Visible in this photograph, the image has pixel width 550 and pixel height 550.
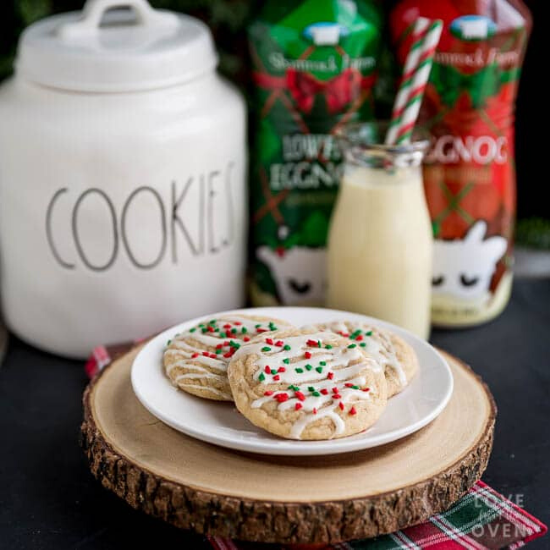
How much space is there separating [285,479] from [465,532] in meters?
0.18

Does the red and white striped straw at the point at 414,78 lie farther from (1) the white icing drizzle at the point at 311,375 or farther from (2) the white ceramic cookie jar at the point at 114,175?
(1) the white icing drizzle at the point at 311,375

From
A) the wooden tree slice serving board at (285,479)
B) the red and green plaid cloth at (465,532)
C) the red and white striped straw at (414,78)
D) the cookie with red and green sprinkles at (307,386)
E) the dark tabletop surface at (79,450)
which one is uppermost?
the red and white striped straw at (414,78)

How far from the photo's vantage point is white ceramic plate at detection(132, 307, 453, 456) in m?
0.79

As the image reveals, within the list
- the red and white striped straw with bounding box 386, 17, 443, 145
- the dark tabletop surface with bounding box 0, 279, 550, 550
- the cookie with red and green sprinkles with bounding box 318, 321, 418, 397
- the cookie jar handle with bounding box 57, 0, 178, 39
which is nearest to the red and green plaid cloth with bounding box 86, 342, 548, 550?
the dark tabletop surface with bounding box 0, 279, 550, 550

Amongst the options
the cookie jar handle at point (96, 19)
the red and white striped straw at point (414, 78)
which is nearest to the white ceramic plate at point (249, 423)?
the red and white striped straw at point (414, 78)

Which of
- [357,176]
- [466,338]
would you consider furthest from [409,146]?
[466,338]

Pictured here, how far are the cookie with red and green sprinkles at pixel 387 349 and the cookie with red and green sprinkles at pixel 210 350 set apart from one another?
0.23ft

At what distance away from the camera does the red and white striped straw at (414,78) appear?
1.06m

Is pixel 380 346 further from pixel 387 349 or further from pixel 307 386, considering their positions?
pixel 307 386

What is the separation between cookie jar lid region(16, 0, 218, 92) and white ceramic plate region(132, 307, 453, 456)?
32 centimetres

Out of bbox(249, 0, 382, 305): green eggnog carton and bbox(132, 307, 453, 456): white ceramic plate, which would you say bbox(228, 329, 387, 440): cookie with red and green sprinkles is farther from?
bbox(249, 0, 382, 305): green eggnog carton

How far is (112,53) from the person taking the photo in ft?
3.44

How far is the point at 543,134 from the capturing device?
150 centimetres

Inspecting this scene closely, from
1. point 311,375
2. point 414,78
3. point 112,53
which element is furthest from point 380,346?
point 112,53
